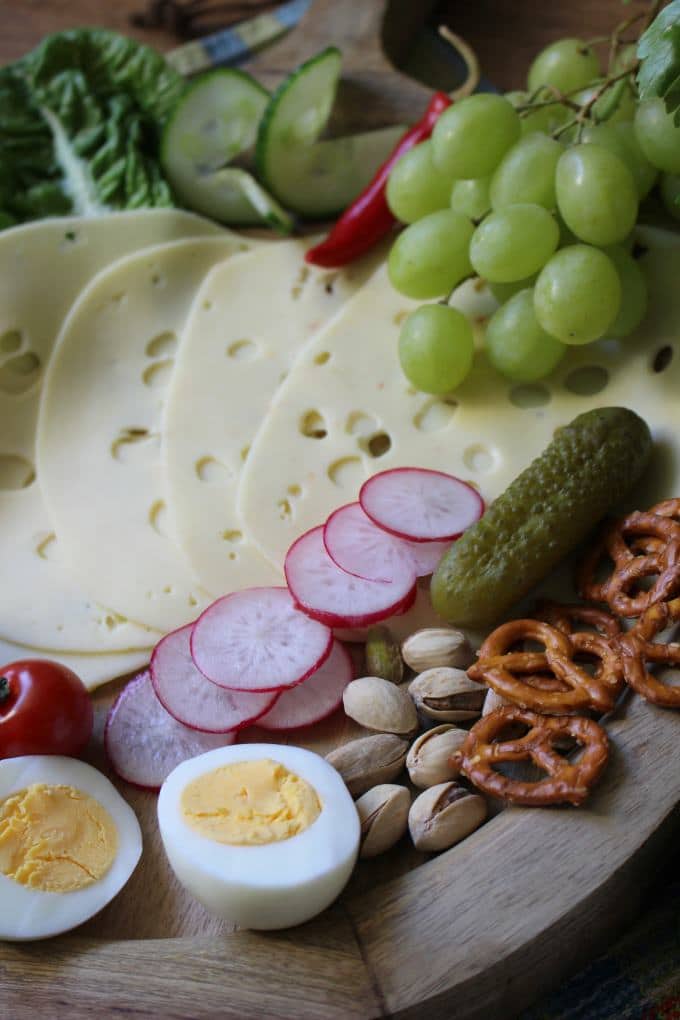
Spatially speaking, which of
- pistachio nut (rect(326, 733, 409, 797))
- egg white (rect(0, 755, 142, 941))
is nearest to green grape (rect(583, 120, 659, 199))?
pistachio nut (rect(326, 733, 409, 797))

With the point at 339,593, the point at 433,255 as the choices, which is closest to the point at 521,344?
the point at 433,255

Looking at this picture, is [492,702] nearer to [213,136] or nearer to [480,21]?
[213,136]

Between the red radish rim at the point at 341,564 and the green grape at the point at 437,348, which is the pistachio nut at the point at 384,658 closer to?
the red radish rim at the point at 341,564

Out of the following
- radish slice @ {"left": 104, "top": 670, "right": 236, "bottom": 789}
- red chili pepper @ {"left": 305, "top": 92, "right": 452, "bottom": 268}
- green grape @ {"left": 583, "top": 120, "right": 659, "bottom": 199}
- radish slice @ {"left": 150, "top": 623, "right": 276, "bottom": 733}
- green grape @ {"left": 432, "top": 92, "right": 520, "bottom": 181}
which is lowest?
radish slice @ {"left": 104, "top": 670, "right": 236, "bottom": 789}

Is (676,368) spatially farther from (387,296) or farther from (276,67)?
(276,67)

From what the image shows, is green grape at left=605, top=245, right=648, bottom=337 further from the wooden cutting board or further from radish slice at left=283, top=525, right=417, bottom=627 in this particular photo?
the wooden cutting board

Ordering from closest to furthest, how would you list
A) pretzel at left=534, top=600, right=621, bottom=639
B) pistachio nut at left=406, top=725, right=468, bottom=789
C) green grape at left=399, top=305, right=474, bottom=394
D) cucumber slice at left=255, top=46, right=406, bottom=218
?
pistachio nut at left=406, top=725, right=468, bottom=789 < pretzel at left=534, top=600, right=621, bottom=639 < green grape at left=399, top=305, right=474, bottom=394 < cucumber slice at left=255, top=46, right=406, bottom=218
